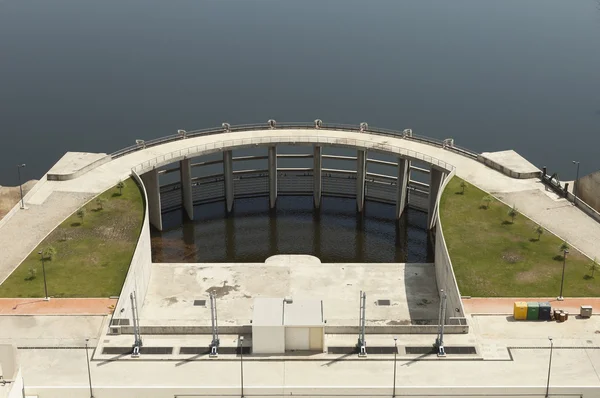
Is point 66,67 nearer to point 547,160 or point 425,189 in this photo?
point 425,189

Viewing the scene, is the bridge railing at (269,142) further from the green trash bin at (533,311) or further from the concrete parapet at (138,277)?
the green trash bin at (533,311)

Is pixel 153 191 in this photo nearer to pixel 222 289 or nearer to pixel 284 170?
pixel 284 170

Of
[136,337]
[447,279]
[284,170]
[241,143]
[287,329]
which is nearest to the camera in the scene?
[287,329]

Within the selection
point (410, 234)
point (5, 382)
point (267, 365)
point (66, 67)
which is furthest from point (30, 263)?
point (66, 67)

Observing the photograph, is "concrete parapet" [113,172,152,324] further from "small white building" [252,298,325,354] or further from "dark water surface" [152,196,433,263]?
"dark water surface" [152,196,433,263]

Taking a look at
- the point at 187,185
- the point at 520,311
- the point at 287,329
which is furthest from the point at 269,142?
the point at 520,311

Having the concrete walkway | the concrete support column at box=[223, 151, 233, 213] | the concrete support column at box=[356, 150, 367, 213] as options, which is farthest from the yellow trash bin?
the concrete support column at box=[223, 151, 233, 213]
